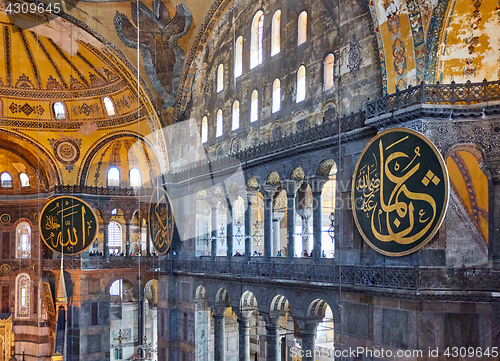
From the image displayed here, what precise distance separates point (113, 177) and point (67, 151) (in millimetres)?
2254

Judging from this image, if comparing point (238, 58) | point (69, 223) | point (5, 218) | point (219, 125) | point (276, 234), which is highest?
point (238, 58)

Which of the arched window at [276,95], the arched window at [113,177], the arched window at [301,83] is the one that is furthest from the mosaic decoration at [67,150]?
the arched window at [301,83]

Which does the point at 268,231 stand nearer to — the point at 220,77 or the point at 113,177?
the point at 220,77

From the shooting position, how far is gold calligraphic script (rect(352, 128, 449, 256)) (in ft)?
29.8

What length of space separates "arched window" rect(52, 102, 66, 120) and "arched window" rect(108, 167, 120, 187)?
2958 millimetres

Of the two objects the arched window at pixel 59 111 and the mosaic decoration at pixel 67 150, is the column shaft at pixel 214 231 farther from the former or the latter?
the arched window at pixel 59 111

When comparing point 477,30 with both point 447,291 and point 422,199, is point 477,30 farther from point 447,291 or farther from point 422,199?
point 447,291

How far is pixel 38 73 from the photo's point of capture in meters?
20.6

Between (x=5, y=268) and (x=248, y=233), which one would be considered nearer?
(x=248, y=233)

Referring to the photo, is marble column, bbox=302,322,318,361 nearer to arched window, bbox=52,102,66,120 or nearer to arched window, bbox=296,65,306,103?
arched window, bbox=296,65,306,103

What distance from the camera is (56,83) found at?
21.0 metres

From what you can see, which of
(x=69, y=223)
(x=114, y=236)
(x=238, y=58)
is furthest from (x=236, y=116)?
(x=114, y=236)

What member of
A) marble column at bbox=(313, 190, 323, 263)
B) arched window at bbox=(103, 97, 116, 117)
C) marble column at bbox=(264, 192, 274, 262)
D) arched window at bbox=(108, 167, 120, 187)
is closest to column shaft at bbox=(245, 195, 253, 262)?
marble column at bbox=(264, 192, 274, 262)

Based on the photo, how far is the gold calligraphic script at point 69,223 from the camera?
818 inches
